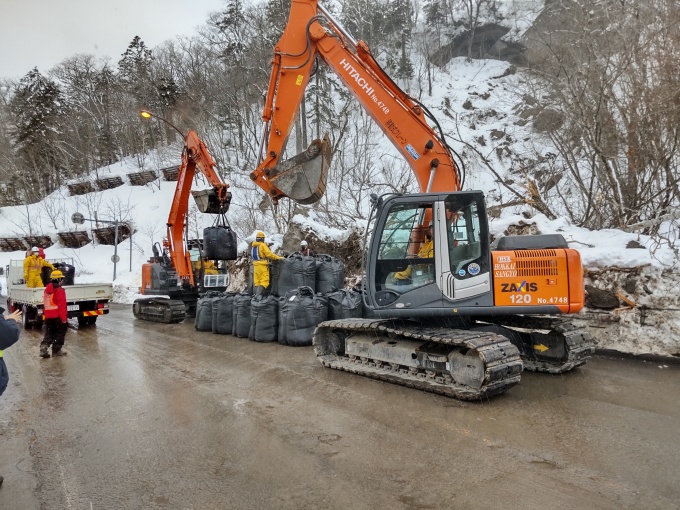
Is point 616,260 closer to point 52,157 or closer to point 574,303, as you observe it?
point 574,303

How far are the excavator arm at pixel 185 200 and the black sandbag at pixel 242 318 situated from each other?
274 cm

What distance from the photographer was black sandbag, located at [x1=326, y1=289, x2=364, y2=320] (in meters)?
8.52

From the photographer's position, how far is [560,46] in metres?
11.1

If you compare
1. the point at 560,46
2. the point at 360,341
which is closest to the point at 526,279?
the point at 360,341

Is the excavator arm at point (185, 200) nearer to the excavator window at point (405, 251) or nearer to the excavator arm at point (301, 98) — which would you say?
the excavator arm at point (301, 98)

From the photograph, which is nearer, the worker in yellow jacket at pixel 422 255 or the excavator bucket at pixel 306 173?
the worker in yellow jacket at pixel 422 255

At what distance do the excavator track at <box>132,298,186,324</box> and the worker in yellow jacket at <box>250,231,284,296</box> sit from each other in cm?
319

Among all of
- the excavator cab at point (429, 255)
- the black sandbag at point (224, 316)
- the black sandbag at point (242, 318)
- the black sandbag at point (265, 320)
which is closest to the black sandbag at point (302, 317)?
the black sandbag at point (265, 320)

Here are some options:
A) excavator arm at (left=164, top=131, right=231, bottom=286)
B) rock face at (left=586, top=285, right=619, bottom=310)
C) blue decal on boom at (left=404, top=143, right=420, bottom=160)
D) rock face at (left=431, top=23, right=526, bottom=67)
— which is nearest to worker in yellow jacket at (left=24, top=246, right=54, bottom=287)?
excavator arm at (left=164, top=131, right=231, bottom=286)

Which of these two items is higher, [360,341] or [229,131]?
[229,131]

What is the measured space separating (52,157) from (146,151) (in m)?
8.64

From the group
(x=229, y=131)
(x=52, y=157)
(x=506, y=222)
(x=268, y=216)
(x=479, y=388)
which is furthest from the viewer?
(x=52, y=157)

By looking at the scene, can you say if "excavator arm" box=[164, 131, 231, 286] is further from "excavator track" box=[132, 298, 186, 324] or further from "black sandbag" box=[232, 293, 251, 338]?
"black sandbag" box=[232, 293, 251, 338]

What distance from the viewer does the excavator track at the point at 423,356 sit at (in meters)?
5.12
